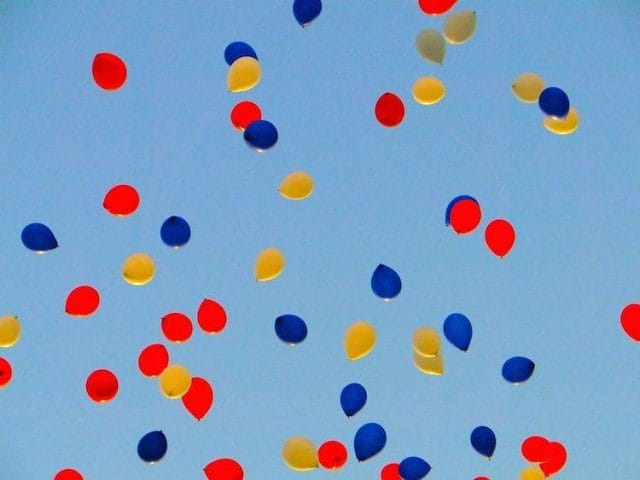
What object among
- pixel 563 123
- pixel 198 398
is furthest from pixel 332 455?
pixel 563 123

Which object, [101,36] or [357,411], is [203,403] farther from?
[101,36]

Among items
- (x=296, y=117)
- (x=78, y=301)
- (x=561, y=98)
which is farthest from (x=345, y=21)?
(x=78, y=301)

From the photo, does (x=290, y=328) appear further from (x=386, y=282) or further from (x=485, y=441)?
(x=485, y=441)

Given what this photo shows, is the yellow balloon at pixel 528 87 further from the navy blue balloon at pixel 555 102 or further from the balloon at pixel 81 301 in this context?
the balloon at pixel 81 301

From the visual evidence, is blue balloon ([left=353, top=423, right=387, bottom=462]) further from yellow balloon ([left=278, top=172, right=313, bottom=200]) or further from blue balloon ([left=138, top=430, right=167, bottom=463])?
yellow balloon ([left=278, top=172, right=313, bottom=200])

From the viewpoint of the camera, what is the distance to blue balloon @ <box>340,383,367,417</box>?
5.70m

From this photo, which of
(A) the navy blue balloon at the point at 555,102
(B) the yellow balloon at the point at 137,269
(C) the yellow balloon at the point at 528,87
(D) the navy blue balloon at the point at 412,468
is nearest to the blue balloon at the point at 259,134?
(B) the yellow balloon at the point at 137,269

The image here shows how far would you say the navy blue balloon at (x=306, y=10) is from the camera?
5484 millimetres

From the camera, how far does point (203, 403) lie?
5.93 m

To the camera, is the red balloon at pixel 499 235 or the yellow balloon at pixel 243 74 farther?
the red balloon at pixel 499 235

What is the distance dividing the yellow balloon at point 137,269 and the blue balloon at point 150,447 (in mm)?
829

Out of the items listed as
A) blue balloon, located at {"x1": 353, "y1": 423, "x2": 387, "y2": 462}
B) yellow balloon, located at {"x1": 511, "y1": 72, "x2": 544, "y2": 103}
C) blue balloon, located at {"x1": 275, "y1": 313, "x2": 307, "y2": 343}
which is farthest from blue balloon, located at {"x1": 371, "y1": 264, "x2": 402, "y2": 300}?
yellow balloon, located at {"x1": 511, "y1": 72, "x2": 544, "y2": 103}

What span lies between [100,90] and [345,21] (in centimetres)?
150

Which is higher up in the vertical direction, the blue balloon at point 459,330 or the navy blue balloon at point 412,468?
the blue balloon at point 459,330
